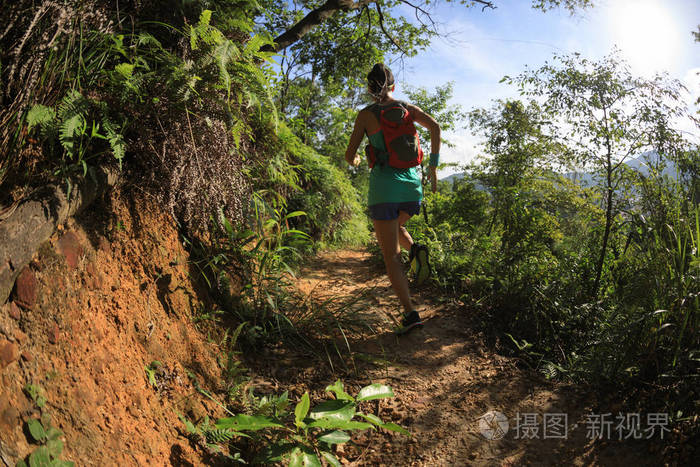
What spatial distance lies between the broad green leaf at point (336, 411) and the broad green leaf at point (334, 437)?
0.09m

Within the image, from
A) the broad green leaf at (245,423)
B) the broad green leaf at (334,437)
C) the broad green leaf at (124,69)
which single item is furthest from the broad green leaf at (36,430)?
the broad green leaf at (124,69)

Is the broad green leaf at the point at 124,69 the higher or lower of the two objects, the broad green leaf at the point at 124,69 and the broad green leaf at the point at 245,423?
the higher

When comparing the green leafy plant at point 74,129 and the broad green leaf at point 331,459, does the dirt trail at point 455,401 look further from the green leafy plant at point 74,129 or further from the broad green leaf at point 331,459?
the green leafy plant at point 74,129

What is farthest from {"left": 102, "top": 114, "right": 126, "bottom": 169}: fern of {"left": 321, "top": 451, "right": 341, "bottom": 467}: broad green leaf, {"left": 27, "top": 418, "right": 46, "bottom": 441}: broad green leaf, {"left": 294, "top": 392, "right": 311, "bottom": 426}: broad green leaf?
{"left": 321, "top": 451, "right": 341, "bottom": 467}: broad green leaf

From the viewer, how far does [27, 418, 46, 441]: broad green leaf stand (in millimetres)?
1306

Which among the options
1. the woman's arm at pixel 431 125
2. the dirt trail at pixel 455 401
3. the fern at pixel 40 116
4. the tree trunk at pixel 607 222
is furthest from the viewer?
the tree trunk at pixel 607 222

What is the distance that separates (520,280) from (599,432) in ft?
6.17

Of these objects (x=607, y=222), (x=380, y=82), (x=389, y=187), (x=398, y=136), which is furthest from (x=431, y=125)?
(x=607, y=222)

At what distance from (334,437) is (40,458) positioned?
4.06ft

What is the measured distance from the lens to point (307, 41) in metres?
8.34

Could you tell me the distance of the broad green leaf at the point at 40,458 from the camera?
4.08ft

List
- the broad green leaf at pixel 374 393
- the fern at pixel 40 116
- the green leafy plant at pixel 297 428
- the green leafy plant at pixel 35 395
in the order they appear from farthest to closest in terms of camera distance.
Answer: the broad green leaf at pixel 374 393 → the green leafy plant at pixel 297 428 → the fern at pixel 40 116 → the green leafy plant at pixel 35 395

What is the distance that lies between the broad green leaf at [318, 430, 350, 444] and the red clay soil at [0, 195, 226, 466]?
62 cm

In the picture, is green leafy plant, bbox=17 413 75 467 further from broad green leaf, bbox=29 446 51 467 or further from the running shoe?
the running shoe
